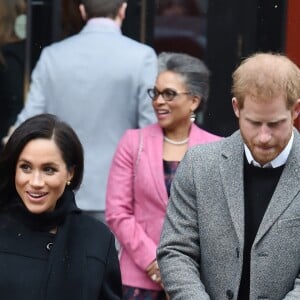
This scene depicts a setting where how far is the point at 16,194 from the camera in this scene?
510 cm

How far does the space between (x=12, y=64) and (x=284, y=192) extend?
3.55 m

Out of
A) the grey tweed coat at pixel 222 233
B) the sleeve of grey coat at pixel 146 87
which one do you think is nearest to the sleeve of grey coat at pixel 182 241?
the grey tweed coat at pixel 222 233

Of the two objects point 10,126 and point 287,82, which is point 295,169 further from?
point 10,126

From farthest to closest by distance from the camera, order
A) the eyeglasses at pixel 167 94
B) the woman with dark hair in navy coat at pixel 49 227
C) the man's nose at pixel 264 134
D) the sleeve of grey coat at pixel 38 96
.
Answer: the sleeve of grey coat at pixel 38 96 < the eyeglasses at pixel 167 94 < the woman with dark hair in navy coat at pixel 49 227 < the man's nose at pixel 264 134

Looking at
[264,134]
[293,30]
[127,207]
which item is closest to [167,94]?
[127,207]

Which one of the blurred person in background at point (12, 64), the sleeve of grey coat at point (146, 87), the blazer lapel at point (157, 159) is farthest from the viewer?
the blurred person in background at point (12, 64)

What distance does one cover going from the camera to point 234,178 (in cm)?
504

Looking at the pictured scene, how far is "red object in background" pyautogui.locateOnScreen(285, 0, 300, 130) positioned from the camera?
7.90 meters

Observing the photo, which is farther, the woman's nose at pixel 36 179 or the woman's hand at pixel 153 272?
the woman's hand at pixel 153 272

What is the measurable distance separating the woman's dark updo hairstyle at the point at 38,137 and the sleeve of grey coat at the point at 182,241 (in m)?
0.40

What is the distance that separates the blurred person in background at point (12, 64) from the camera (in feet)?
26.6

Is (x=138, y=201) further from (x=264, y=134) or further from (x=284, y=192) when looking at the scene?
(x=264, y=134)

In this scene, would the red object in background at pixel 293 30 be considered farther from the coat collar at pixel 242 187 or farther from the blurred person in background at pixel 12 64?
the coat collar at pixel 242 187

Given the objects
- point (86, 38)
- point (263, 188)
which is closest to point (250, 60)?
point (263, 188)
